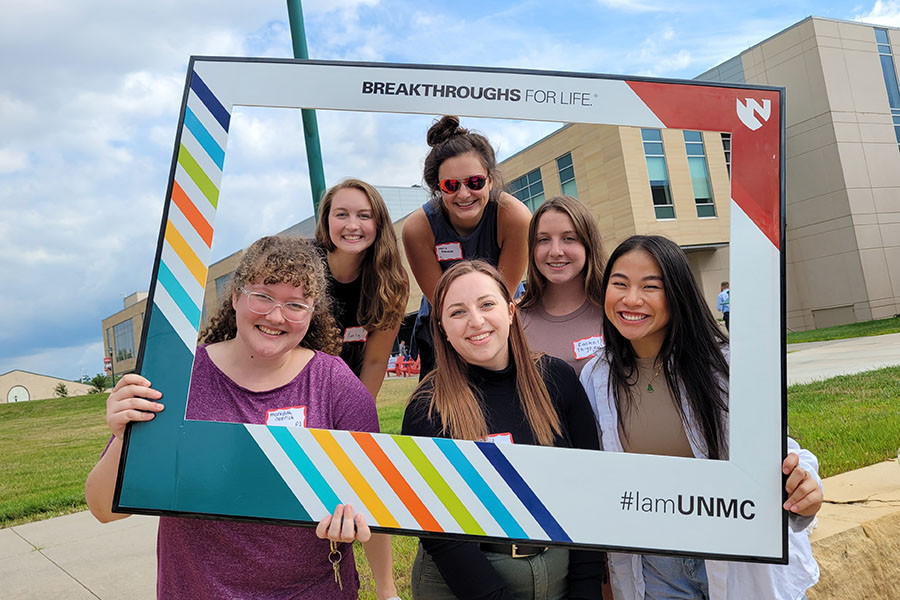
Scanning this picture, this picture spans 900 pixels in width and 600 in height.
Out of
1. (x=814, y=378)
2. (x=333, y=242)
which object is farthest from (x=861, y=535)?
(x=814, y=378)

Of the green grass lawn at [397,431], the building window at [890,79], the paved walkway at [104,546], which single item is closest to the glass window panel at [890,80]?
the building window at [890,79]

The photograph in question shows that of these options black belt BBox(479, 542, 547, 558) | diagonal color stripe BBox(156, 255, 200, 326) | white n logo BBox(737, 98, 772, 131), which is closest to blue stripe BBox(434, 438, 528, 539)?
black belt BBox(479, 542, 547, 558)

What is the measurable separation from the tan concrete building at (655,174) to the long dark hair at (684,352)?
53 millimetres

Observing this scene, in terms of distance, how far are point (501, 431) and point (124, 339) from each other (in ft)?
5.09

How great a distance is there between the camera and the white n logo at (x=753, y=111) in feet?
7.26

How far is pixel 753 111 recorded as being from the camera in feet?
7.30

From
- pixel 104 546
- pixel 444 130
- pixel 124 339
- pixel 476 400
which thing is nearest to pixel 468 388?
pixel 476 400

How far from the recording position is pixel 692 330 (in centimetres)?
231

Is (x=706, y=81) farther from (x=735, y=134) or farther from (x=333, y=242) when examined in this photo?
(x=333, y=242)

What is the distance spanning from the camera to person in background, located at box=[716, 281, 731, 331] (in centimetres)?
213

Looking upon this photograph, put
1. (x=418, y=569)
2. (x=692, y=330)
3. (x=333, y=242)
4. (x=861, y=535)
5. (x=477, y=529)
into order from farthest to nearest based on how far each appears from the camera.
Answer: (x=861, y=535), (x=333, y=242), (x=418, y=569), (x=692, y=330), (x=477, y=529)

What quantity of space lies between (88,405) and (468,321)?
88.2 feet

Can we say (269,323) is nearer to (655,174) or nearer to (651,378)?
(651,378)

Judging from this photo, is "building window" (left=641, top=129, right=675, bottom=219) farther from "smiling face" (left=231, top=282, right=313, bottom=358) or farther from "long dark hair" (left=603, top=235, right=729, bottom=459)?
"smiling face" (left=231, top=282, right=313, bottom=358)
